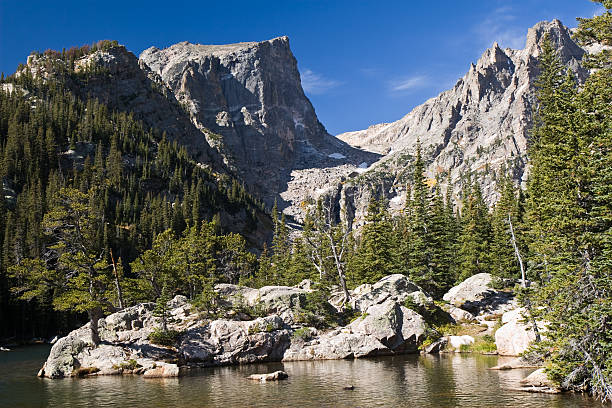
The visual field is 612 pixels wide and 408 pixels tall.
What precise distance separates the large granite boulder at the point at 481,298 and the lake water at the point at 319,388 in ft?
49.9

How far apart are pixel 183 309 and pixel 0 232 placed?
237ft

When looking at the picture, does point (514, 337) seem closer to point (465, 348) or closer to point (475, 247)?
point (465, 348)

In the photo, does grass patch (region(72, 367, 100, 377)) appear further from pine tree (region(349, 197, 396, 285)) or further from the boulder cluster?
pine tree (region(349, 197, 396, 285))

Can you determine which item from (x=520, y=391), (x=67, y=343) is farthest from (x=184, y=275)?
(x=520, y=391)

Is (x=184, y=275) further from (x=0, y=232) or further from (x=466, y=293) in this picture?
(x=0, y=232)

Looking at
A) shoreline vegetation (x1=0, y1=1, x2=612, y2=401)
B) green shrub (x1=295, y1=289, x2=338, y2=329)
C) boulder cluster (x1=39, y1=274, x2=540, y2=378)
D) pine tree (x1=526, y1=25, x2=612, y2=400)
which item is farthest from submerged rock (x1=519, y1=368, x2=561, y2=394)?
green shrub (x1=295, y1=289, x2=338, y2=329)

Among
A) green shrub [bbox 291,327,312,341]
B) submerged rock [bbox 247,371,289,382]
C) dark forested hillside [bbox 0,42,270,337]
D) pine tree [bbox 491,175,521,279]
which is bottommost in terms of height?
submerged rock [bbox 247,371,289,382]

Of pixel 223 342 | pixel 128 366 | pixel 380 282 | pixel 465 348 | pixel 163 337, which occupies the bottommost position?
pixel 465 348

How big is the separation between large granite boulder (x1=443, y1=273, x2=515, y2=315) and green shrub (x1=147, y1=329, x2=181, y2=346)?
113 ft

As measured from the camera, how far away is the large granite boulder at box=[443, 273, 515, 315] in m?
52.8

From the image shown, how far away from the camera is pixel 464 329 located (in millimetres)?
46625

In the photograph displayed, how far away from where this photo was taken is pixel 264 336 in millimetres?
42312

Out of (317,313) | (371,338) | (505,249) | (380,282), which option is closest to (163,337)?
(317,313)

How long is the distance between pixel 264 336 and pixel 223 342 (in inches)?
163
